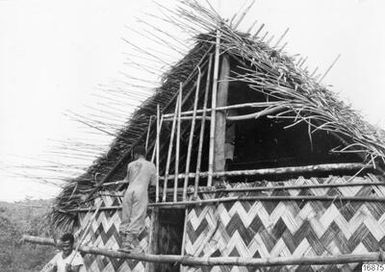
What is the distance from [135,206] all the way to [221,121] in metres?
1.13

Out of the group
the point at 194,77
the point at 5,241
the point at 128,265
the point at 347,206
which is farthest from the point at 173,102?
the point at 5,241

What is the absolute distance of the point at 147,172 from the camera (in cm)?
416

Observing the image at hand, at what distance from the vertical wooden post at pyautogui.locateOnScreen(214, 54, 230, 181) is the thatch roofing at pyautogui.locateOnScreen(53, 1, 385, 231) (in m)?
0.12

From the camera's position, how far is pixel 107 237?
15.2 ft

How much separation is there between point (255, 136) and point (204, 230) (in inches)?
91.7

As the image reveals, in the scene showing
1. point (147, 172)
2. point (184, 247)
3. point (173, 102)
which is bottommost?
point (184, 247)

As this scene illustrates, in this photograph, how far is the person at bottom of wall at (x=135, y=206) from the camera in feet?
13.2

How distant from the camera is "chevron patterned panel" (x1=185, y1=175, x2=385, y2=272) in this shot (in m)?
3.22

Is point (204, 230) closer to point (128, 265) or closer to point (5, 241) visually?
point (128, 265)

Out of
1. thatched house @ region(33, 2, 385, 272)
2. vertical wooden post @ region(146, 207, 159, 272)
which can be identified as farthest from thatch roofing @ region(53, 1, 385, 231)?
vertical wooden post @ region(146, 207, 159, 272)

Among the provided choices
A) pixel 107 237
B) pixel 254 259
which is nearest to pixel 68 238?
pixel 107 237

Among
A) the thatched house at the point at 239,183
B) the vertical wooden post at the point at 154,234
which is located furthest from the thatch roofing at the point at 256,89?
the vertical wooden post at the point at 154,234

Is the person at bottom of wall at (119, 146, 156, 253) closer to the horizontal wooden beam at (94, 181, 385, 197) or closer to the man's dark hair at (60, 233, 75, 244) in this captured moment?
the horizontal wooden beam at (94, 181, 385, 197)

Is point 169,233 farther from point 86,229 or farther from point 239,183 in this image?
point 239,183
